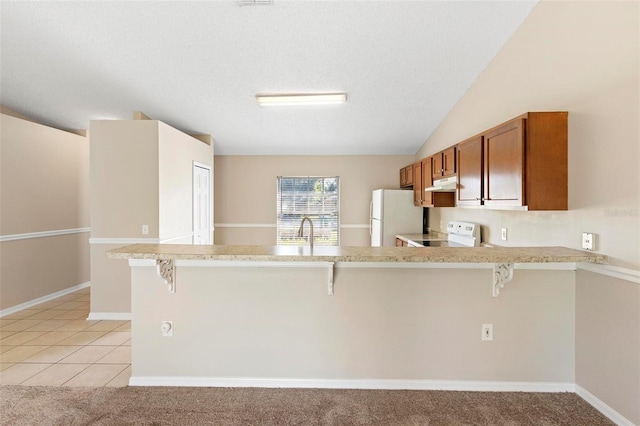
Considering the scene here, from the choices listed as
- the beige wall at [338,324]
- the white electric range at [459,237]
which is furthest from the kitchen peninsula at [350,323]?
the white electric range at [459,237]

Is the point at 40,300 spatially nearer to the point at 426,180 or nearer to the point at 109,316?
the point at 109,316

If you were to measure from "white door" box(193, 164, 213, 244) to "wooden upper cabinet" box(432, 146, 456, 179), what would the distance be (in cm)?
336

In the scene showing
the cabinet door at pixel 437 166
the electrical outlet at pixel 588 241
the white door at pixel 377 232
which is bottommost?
the white door at pixel 377 232

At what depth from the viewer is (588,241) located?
2139mm

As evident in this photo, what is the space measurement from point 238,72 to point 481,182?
271 cm

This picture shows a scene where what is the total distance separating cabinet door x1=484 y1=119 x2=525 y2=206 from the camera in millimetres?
2326

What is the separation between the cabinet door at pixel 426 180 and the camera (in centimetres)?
430

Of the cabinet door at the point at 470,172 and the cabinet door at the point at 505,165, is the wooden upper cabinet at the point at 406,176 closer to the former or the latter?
the cabinet door at the point at 470,172

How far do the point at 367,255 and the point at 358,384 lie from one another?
103 cm

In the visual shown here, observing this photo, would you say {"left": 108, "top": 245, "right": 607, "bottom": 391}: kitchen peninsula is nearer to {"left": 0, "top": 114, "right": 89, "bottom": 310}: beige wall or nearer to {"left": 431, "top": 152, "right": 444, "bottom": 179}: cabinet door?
{"left": 431, "top": 152, "right": 444, "bottom": 179}: cabinet door

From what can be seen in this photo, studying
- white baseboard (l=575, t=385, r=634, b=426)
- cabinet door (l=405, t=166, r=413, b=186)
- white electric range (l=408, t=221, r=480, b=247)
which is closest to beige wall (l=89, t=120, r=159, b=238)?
white electric range (l=408, t=221, r=480, b=247)

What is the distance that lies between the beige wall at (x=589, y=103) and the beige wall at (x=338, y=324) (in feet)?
1.83

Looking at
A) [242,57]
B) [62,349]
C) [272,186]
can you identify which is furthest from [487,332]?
[272,186]

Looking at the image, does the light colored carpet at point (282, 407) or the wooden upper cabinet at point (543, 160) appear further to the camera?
the wooden upper cabinet at point (543, 160)
